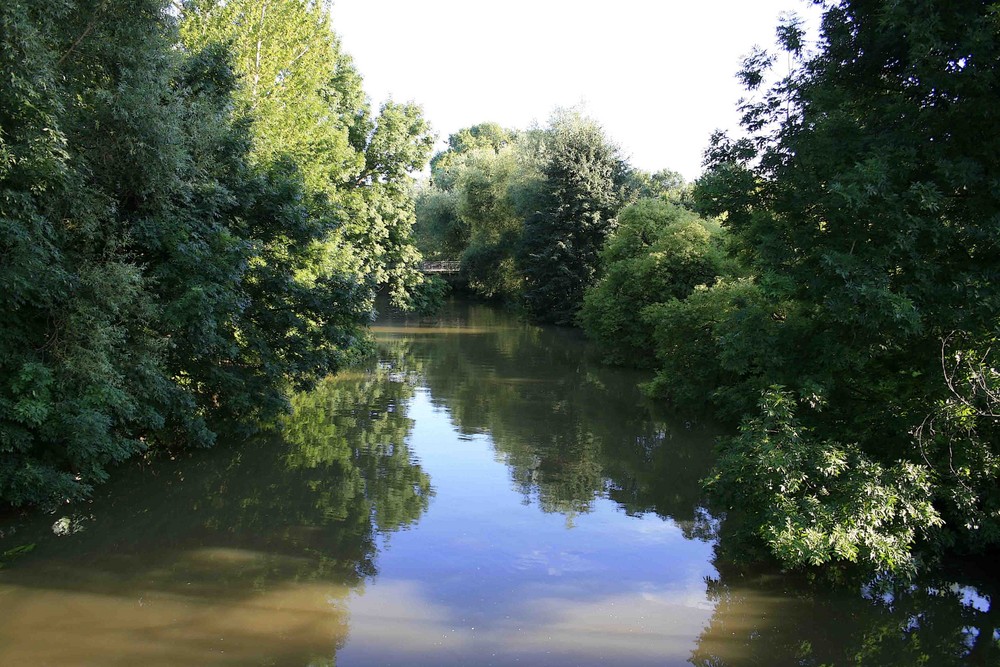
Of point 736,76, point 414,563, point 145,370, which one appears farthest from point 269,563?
point 736,76

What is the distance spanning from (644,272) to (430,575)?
710 inches

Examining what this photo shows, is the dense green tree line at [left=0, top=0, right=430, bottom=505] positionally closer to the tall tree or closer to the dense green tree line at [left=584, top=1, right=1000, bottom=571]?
the tall tree

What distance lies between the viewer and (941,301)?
8539mm

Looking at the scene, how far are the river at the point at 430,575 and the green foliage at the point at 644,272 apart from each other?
10012mm

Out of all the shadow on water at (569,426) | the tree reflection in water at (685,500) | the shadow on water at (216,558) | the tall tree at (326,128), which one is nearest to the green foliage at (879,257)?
the tree reflection in water at (685,500)

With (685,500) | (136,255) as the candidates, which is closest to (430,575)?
(685,500)

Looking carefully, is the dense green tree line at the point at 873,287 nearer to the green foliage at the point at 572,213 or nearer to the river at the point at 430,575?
the river at the point at 430,575

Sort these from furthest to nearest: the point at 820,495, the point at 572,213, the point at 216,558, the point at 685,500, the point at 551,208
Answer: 1. the point at 551,208
2. the point at 572,213
3. the point at 685,500
4. the point at 216,558
5. the point at 820,495

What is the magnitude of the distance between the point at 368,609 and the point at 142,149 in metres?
6.96

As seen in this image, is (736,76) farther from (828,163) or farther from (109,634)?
(109,634)

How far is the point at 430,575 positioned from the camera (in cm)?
964

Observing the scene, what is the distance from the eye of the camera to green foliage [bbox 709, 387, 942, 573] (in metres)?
8.23

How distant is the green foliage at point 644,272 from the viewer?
2534 cm

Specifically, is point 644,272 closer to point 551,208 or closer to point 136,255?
point 551,208
